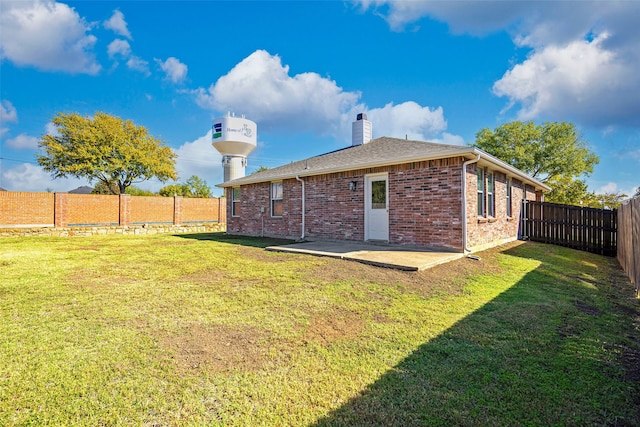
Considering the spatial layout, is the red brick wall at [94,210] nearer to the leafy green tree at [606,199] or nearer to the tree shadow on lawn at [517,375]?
the tree shadow on lawn at [517,375]

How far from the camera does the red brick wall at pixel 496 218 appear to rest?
809 centimetres

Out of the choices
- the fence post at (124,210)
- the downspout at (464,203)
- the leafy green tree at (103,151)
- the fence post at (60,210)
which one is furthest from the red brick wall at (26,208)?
the downspout at (464,203)

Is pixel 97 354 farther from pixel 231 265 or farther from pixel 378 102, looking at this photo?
pixel 378 102

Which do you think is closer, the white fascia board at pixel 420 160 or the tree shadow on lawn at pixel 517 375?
the tree shadow on lawn at pixel 517 375

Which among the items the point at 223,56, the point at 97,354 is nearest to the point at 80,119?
the point at 223,56

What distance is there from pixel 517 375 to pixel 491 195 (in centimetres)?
826

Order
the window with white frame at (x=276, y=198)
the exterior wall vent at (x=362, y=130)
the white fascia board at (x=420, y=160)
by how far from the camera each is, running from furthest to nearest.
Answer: the exterior wall vent at (x=362, y=130) < the window with white frame at (x=276, y=198) < the white fascia board at (x=420, y=160)

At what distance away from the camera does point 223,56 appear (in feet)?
54.4

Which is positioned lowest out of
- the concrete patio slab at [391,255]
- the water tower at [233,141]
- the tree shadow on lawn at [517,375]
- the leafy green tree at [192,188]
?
the tree shadow on lawn at [517,375]

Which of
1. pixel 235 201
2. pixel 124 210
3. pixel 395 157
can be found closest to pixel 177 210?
pixel 124 210

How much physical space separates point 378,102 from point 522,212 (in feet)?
26.8

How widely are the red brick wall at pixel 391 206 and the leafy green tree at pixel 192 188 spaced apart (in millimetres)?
26395

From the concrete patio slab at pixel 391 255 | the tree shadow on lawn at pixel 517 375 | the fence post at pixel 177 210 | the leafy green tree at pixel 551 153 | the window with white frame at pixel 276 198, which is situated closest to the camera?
the tree shadow on lawn at pixel 517 375

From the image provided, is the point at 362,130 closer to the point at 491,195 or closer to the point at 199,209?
the point at 491,195
